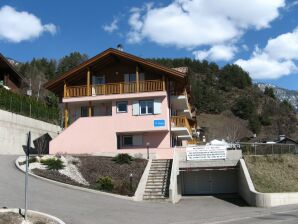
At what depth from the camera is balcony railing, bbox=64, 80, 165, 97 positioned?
122 ft

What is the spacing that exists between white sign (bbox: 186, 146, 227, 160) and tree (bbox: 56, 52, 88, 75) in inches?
3118

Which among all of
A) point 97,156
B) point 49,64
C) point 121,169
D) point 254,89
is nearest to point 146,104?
point 97,156

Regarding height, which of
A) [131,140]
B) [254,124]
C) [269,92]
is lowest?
[131,140]

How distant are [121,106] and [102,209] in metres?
18.7

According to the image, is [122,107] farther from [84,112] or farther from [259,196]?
[259,196]

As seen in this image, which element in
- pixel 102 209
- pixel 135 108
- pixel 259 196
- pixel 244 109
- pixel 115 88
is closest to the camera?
pixel 102 209

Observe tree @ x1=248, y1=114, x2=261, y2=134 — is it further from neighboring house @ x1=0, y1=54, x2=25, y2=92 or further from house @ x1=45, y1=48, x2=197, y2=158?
house @ x1=45, y1=48, x2=197, y2=158

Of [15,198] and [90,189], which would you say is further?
[90,189]

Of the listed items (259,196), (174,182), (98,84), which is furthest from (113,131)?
(259,196)

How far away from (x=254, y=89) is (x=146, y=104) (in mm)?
105395

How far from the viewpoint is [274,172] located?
103ft

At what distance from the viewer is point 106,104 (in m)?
39.1

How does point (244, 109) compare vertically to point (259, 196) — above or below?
above

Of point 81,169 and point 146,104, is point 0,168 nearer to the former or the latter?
point 81,169
